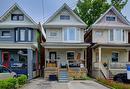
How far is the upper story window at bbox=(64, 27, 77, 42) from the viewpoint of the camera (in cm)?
4666

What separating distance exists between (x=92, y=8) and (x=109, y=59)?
52.5ft

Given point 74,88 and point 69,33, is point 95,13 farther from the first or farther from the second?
point 74,88

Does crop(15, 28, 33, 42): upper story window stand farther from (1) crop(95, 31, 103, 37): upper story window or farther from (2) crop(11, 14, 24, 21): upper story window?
(1) crop(95, 31, 103, 37): upper story window

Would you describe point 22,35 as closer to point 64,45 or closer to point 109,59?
point 64,45

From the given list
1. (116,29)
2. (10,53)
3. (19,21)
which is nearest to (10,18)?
(19,21)

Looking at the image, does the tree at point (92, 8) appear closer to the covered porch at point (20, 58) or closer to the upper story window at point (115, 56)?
the upper story window at point (115, 56)

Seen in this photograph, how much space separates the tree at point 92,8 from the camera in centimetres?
6012

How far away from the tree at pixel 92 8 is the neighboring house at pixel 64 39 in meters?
13.5

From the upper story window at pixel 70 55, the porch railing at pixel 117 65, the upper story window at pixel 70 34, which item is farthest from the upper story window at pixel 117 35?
the upper story window at pixel 70 55

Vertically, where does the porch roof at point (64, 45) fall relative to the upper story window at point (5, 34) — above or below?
below

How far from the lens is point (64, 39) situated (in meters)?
46.8

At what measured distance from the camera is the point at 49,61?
4525cm

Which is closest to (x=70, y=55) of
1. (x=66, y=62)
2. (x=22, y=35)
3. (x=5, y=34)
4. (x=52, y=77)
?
(x=66, y=62)

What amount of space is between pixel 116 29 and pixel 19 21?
13.3m
